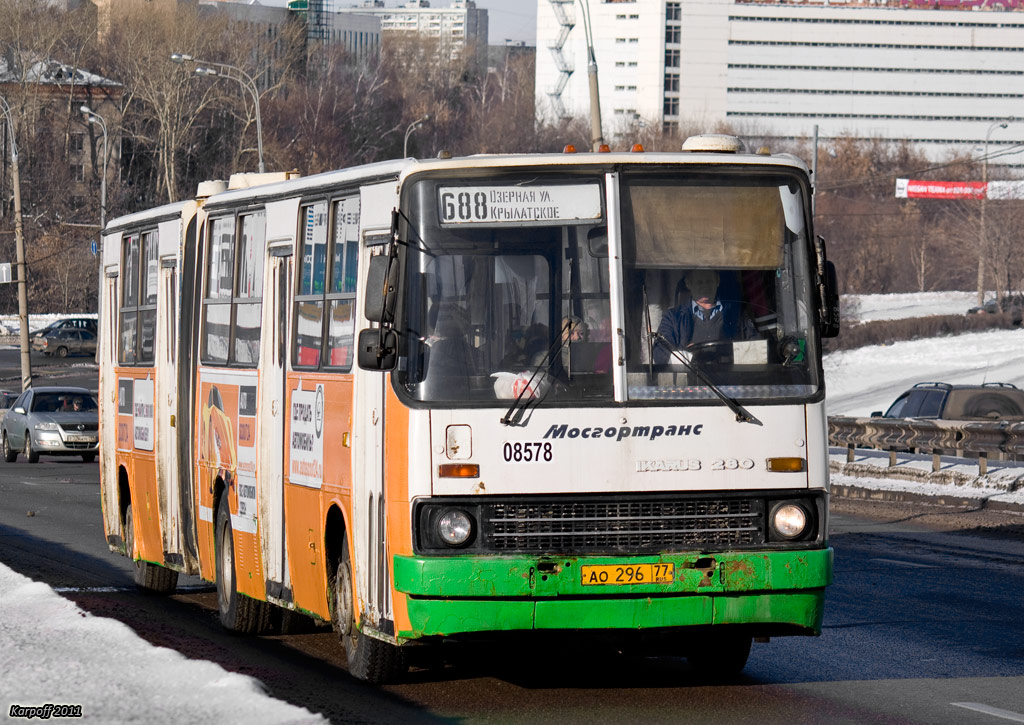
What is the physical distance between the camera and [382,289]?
27.2 ft

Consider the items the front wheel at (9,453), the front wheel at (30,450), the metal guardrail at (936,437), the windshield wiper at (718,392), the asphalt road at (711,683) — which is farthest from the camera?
the front wheel at (9,453)

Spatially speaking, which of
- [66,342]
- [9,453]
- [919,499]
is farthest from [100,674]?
[66,342]

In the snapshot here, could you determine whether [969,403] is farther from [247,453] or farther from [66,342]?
[66,342]

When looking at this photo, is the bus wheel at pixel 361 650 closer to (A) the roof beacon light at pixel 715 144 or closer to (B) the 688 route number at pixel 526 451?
(B) the 688 route number at pixel 526 451

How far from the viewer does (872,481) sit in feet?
85.4

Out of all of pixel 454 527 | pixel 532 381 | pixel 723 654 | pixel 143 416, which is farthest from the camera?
pixel 143 416

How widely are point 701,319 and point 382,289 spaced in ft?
4.82

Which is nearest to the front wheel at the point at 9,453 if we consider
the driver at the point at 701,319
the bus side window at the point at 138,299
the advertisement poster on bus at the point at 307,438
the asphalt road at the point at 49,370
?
the bus side window at the point at 138,299

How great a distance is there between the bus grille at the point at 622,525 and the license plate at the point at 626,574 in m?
0.08

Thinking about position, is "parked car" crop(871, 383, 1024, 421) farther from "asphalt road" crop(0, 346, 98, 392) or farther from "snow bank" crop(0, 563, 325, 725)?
"asphalt road" crop(0, 346, 98, 392)

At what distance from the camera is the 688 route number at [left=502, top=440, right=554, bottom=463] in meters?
8.23

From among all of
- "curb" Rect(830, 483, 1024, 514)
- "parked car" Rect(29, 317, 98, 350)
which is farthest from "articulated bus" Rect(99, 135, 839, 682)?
"parked car" Rect(29, 317, 98, 350)

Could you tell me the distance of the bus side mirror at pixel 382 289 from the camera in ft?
27.2

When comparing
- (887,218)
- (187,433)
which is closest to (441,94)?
(887,218)
